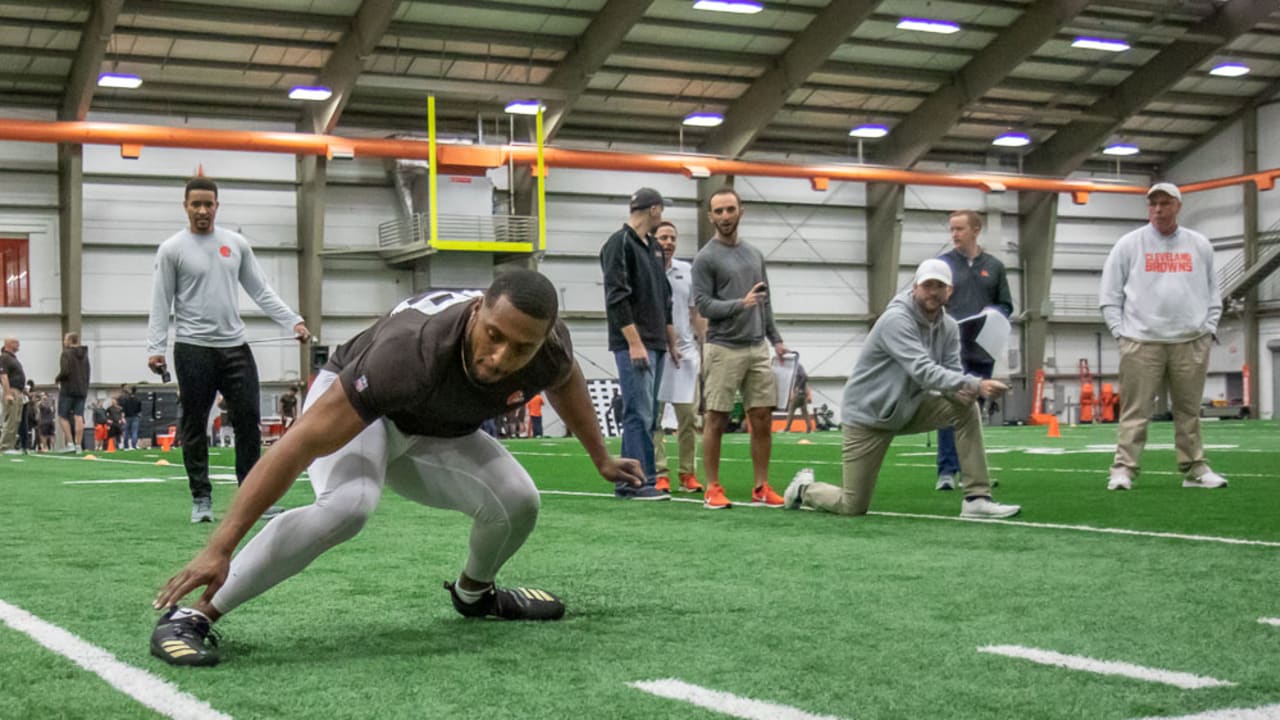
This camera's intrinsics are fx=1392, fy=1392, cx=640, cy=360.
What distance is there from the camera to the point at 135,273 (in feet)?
96.2

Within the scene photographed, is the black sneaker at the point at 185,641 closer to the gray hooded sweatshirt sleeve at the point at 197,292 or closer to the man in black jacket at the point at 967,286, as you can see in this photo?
the gray hooded sweatshirt sleeve at the point at 197,292

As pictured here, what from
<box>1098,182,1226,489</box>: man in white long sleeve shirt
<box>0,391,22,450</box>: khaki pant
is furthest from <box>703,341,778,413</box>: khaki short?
<box>0,391,22,450</box>: khaki pant

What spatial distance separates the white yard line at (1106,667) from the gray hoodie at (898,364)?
10.7 feet

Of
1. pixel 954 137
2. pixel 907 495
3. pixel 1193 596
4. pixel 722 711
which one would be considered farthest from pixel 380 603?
pixel 954 137

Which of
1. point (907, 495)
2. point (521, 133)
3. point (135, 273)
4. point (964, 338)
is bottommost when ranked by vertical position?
point (907, 495)

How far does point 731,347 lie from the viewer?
8.06m

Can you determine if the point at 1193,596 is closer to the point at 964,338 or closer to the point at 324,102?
the point at 964,338

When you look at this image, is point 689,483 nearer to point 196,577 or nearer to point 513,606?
point 513,606

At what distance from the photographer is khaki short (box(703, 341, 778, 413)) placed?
26.2ft

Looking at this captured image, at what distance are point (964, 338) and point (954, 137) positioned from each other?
95.5ft

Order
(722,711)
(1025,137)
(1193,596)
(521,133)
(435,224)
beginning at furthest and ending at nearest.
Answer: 1. (1025,137)
2. (521,133)
3. (435,224)
4. (1193,596)
5. (722,711)

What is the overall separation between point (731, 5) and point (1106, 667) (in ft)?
81.5

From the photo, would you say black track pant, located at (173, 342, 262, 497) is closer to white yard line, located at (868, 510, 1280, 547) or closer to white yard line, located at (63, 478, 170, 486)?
white yard line, located at (868, 510, 1280, 547)

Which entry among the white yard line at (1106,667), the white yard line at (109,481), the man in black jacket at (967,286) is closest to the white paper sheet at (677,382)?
the man in black jacket at (967,286)
